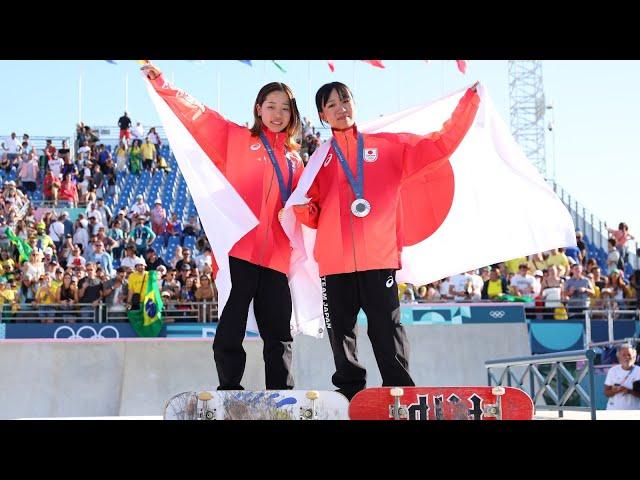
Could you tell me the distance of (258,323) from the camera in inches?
228

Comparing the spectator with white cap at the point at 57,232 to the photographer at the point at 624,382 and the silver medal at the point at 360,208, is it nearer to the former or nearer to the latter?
the photographer at the point at 624,382

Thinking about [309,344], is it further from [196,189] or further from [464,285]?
[196,189]

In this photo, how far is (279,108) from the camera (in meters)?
5.79

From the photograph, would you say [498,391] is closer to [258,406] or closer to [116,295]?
[258,406]

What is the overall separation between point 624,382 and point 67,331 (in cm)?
774

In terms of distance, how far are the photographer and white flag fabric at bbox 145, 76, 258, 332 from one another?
4.23 metres

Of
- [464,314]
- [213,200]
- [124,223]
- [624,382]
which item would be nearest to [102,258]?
[124,223]

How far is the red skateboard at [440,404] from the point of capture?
4586mm

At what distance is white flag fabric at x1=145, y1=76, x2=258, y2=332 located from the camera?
18.9 ft

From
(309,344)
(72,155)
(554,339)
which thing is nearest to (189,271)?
(309,344)

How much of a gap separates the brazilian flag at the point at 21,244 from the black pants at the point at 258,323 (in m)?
11.0

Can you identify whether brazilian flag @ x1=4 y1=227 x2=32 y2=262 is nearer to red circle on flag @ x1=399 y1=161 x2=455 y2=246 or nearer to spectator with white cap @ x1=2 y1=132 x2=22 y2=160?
spectator with white cap @ x1=2 y1=132 x2=22 y2=160

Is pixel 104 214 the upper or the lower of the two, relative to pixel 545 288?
upper
